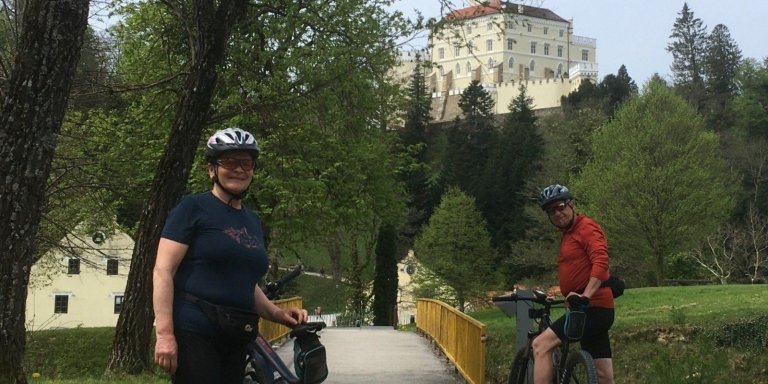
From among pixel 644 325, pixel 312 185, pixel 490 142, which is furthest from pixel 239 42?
pixel 490 142

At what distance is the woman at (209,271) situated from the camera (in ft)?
12.7

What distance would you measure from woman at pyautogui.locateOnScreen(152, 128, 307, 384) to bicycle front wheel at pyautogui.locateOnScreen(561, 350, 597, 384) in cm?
239

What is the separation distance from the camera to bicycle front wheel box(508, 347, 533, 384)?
6.68 m

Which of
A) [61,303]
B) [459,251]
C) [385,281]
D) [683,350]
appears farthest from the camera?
[459,251]

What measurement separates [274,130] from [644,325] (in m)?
7.50

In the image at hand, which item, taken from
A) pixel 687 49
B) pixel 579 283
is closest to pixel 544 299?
pixel 579 283

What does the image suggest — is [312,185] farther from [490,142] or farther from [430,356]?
[490,142]

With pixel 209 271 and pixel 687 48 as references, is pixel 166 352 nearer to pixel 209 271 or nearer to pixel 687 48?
pixel 209 271

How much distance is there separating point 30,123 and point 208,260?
313 cm

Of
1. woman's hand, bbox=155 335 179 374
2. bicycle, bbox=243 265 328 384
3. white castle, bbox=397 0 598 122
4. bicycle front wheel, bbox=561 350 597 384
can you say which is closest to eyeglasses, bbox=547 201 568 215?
bicycle front wheel, bbox=561 350 597 384

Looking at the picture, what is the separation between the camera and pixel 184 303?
3910mm

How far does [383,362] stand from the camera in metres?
14.1

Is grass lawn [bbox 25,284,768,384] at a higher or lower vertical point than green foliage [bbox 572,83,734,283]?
lower

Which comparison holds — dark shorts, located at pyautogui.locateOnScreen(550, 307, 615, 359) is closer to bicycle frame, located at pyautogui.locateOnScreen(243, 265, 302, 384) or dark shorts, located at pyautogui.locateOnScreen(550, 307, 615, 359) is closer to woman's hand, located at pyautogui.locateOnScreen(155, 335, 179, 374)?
bicycle frame, located at pyautogui.locateOnScreen(243, 265, 302, 384)
